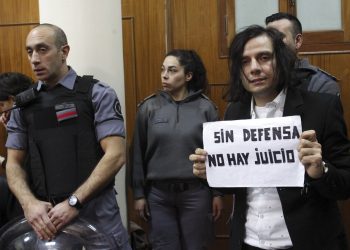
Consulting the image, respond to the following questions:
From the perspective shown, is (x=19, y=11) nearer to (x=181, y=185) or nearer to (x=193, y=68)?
(x=193, y=68)

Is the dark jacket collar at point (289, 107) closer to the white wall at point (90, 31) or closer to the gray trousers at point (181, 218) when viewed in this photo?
the white wall at point (90, 31)

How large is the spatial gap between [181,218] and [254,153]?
4.63ft

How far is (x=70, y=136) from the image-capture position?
1.89 m

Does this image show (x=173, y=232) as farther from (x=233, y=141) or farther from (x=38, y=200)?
(x=233, y=141)

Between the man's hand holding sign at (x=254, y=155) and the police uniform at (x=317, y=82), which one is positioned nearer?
the man's hand holding sign at (x=254, y=155)

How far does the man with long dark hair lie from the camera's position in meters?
1.35

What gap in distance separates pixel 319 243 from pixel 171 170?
1.39m

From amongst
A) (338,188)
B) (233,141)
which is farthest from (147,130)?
(338,188)

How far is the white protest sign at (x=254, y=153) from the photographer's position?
1342 millimetres

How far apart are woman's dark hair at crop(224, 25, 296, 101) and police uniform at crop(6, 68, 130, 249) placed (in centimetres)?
60

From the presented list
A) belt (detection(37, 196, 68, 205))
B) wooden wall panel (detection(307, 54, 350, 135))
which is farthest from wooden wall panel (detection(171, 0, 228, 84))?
belt (detection(37, 196, 68, 205))

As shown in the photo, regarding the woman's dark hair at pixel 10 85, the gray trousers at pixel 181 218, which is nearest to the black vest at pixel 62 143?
Answer: the woman's dark hair at pixel 10 85

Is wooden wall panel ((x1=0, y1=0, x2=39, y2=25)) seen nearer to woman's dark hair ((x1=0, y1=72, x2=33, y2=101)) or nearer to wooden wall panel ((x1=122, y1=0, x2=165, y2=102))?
wooden wall panel ((x1=122, y1=0, x2=165, y2=102))

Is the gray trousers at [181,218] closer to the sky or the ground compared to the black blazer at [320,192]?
closer to the ground
